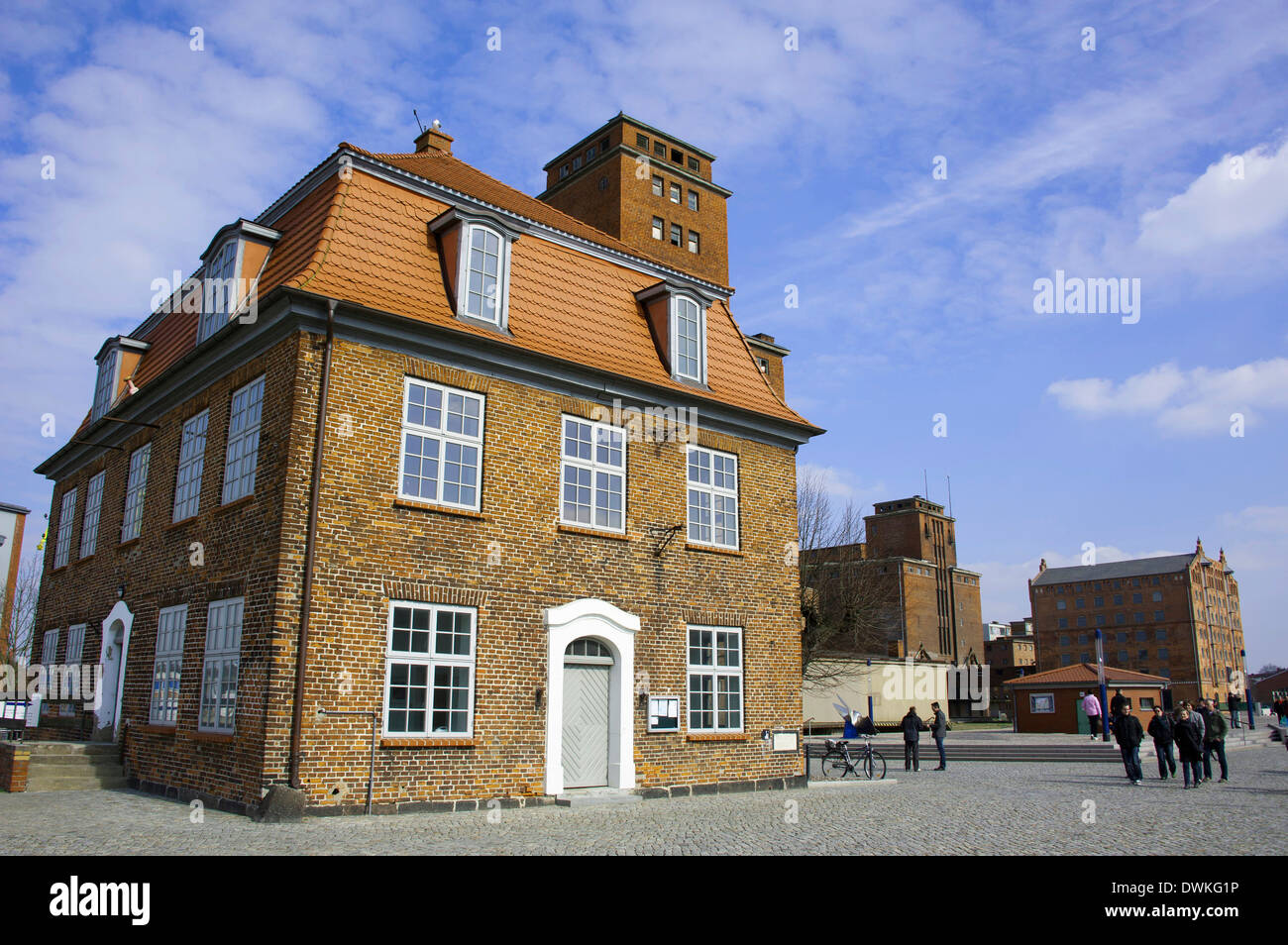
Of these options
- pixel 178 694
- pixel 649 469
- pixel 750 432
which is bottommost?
pixel 178 694

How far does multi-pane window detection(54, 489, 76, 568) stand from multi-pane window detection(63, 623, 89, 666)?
7.39 ft

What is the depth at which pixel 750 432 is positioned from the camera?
18453 mm

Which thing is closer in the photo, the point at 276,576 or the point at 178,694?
the point at 276,576

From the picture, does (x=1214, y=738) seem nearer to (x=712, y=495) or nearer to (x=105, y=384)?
(x=712, y=495)

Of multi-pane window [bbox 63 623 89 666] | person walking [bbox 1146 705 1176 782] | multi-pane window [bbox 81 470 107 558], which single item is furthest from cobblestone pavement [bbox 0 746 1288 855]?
multi-pane window [bbox 81 470 107 558]

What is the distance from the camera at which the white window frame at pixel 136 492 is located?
56.4 ft

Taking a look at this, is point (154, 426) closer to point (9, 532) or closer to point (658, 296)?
point (658, 296)

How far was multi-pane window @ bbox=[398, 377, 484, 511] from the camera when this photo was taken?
13.6m

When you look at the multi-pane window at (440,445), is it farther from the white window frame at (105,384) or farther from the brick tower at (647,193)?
the brick tower at (647,193)

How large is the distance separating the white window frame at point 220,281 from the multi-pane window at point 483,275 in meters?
3.72

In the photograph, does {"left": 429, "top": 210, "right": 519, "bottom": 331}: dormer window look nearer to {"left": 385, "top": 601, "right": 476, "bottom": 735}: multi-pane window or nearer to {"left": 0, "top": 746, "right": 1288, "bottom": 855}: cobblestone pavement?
{"left": 385, "top": 601, "right": 476, "bottom": 735}: multi-pane window

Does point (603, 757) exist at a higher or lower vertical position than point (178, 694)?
lower

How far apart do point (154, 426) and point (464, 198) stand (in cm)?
723

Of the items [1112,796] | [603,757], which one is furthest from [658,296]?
[1112,796]
